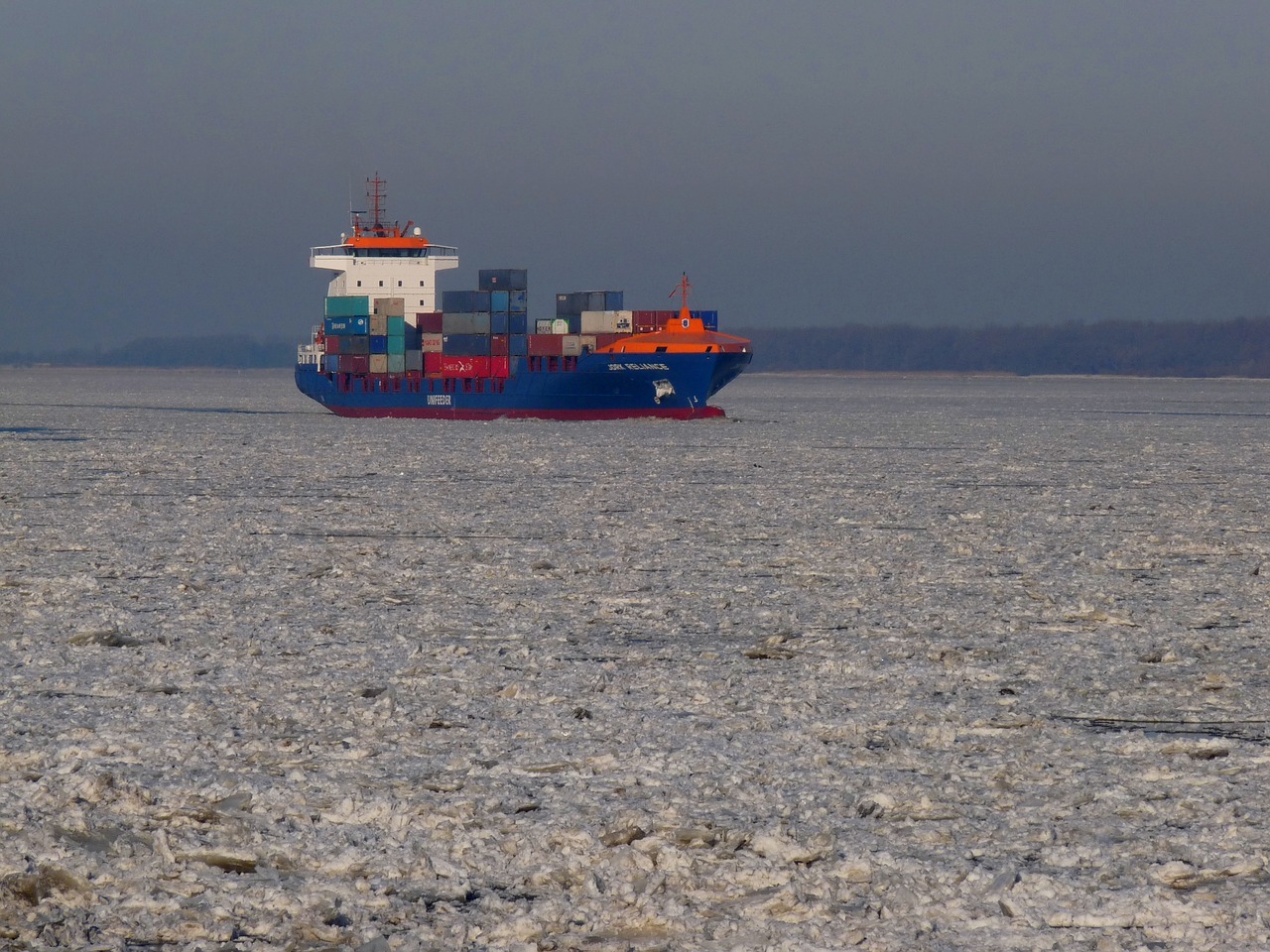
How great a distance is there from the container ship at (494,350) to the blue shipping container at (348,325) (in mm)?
40

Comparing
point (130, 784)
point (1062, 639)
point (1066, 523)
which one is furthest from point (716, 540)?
point (130, 784)

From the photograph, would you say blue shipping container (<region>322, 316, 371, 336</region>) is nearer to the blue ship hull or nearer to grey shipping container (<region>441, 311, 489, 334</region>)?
the blue ship hull

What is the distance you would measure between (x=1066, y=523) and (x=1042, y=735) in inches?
390

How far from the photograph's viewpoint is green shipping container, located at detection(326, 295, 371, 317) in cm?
5891

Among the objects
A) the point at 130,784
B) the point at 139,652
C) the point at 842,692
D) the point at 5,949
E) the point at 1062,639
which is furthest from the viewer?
the point at 1062,639

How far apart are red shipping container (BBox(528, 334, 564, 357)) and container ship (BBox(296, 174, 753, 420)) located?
0.05m

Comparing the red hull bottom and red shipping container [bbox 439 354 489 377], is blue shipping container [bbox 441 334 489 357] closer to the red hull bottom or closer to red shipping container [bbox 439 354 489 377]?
red shipping container [bbox 439 354 489 377]

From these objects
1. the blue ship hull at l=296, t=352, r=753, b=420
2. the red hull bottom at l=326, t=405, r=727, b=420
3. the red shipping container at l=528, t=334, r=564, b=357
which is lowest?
the red hull bottom at l=326, t=405, r=727, b=420

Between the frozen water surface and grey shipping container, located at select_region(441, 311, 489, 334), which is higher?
grey shipping container, located at select_region(441, 311, 489, 334)

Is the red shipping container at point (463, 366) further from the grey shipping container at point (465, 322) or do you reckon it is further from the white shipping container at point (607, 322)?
the white shipping container at point (607, 322)

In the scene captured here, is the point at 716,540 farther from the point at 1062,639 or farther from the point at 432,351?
the point at 432,351

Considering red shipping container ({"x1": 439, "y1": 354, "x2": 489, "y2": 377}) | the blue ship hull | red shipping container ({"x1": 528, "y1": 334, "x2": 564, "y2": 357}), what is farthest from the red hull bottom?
red shipping container ({"x1": 528, "y1": 334, "x2": 564, "y2": 357})

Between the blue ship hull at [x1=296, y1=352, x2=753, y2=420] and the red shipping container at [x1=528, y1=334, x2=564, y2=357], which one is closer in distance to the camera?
the blue ship hull at [x1=296, y1=352, x2=753, y2=420]

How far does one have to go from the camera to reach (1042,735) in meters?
6.55
